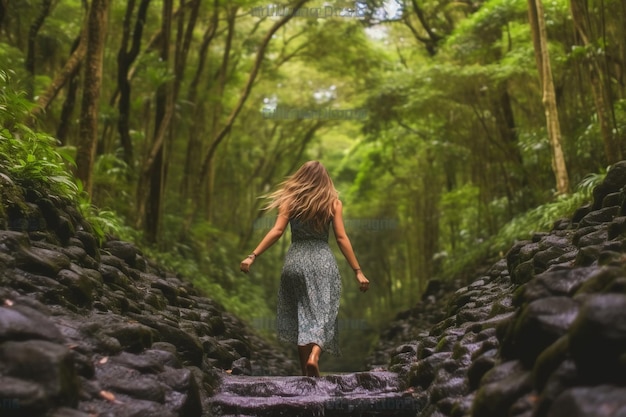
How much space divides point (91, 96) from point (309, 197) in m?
3.47

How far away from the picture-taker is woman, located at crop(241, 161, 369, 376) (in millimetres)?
5262

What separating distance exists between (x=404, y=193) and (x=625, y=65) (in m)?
15.5

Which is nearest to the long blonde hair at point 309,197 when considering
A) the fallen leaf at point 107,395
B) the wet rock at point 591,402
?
the fallen leaf at point 107,395

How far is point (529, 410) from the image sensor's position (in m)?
2.65

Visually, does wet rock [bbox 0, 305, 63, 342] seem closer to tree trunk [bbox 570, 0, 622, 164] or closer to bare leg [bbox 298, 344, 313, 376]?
bare leg [bbox 298, 344, 313, 376]

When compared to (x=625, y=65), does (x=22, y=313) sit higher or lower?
lower

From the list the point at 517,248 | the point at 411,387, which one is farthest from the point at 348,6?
the point at 411,387

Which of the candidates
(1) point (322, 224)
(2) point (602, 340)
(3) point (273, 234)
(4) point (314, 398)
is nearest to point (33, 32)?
(3) point (273, 234)

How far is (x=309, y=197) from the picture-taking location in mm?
5422

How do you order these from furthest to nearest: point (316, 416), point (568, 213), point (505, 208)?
point (505, 208) < point (568, 213) < point (316, 416)

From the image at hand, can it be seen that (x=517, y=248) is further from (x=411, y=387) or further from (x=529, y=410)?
(x=529, y=410)

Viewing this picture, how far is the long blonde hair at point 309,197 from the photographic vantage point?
17.7 ft

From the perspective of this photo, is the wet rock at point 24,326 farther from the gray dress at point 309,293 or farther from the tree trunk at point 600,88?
the tree trunk at point 600,88

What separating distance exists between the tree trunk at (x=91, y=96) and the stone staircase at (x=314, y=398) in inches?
144
